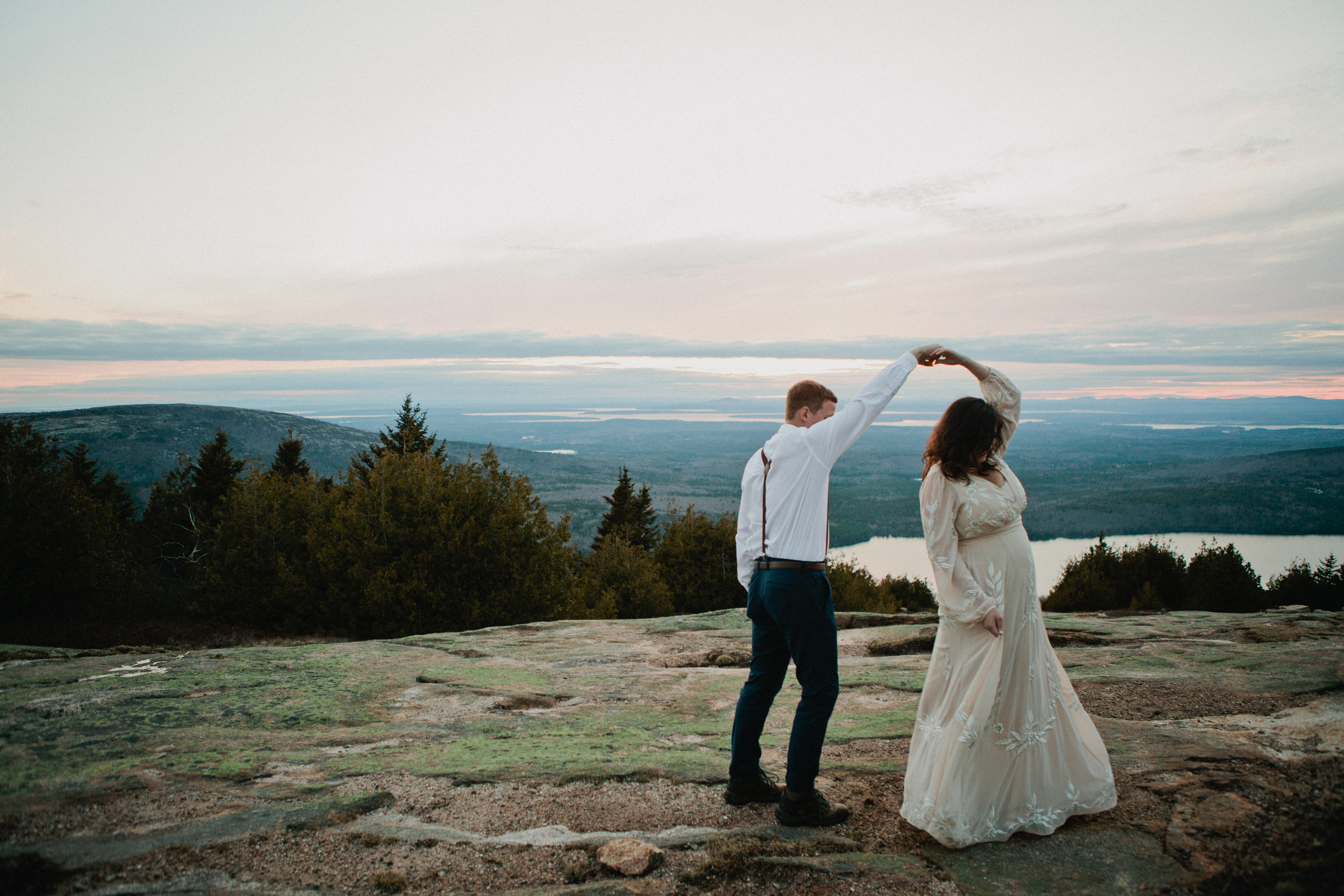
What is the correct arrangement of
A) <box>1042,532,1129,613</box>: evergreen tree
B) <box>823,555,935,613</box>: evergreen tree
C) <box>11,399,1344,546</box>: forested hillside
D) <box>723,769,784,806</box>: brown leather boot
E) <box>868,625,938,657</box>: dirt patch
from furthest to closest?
<box>11,399,1344,546</box>: forested hillside, <box>823,555,935,613</box>: evergreen tree, <box>1042,532,1129,613</box>: evergreen tree, <box>868,625,938,657</box>: dirt patch, <box>723,769,784,806</box>: brown leather boot

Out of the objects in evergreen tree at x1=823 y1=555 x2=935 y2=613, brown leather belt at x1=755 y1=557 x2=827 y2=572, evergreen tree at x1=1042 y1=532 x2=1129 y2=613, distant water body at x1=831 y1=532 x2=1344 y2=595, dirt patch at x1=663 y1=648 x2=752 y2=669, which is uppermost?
brown leather belt at x1=755 y1=557 x2=827 y2=572

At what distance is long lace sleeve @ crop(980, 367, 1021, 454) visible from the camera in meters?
4.81

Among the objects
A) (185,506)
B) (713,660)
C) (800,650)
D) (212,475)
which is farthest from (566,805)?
(185,506)

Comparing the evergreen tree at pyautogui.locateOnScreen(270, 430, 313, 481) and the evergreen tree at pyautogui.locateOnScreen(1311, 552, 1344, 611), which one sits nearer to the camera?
the evergreen tree at pyautogui.locateOnScreen(1311, 552, 1344, 611)

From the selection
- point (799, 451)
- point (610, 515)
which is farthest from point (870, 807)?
point (610, 515)

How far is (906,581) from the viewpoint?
4741 centimetres

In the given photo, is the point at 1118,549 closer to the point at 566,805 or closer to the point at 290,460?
the point at 290,460

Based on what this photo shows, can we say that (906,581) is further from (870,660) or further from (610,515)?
(870,660)

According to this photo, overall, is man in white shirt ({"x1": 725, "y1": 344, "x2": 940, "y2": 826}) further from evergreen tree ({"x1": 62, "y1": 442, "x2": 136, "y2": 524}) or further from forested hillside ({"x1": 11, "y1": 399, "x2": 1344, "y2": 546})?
forested hillside ({"x1": 11, "y1": 399, "x2": 1344, "y2": 546})

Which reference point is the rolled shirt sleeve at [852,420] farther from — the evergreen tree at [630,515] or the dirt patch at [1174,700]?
the evergreen tree at [630,515]

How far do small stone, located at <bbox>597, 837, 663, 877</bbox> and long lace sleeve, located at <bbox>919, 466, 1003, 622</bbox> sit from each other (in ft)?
7.43

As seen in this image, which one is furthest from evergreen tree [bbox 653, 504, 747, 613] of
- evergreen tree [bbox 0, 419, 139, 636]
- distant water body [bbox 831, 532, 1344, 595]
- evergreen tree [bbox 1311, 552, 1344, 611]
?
distant water body [bbox 831, 532, 1344, 595]

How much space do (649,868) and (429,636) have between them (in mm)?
8749

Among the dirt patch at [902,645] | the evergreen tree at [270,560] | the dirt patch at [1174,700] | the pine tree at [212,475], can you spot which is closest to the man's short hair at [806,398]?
the dirt patch at [1174,700]
